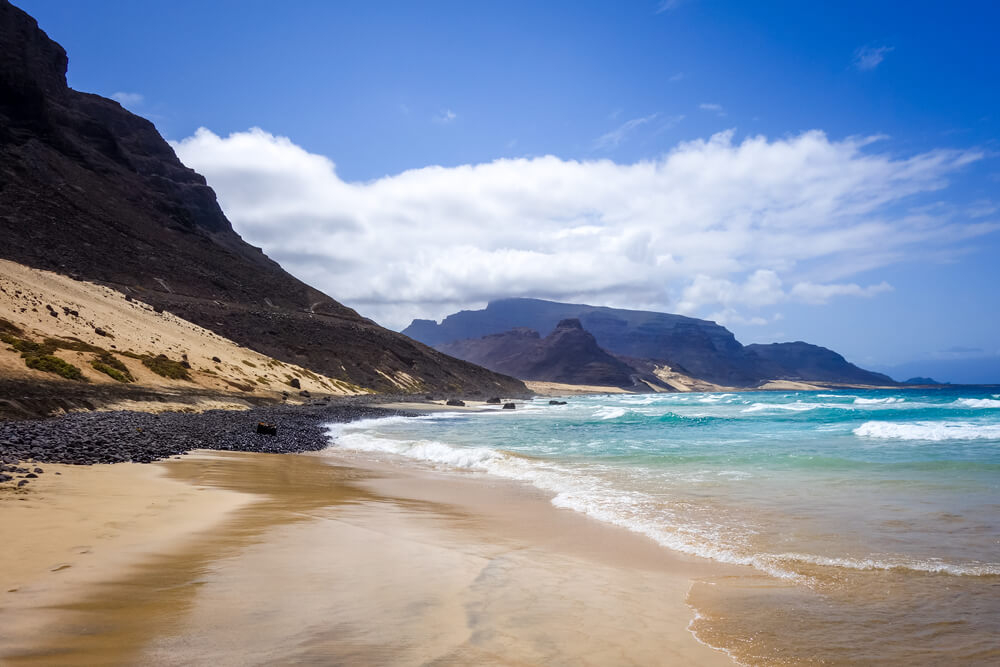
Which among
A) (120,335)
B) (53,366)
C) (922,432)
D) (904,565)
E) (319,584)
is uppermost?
(120,335)

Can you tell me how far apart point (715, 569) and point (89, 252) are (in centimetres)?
7791

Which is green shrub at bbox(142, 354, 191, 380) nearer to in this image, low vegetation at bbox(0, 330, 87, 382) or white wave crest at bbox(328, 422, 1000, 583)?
low vegetation at bbox(0, 330, 87, 382)

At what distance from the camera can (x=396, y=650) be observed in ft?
12.2

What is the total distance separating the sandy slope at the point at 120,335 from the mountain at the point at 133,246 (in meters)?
10.6

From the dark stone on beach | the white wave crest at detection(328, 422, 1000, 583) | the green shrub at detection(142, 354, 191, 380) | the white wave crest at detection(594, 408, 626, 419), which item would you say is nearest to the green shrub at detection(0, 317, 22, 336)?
the green shrub at detection(142, 354, 191, 380)

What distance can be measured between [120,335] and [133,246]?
41282 millimetres

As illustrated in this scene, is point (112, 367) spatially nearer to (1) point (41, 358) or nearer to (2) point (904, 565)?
(1) point (41, 358)

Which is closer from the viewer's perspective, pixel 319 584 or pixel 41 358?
pixel 319 584

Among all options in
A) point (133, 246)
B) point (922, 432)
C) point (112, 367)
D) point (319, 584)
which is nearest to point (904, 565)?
point (319, 584)

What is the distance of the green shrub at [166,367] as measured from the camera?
3403 centimetres

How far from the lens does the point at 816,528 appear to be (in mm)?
8203

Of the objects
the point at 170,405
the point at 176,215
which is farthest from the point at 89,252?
the point at 170,405

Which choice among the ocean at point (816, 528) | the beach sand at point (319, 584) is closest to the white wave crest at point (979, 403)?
the ocean at point (816, 528)

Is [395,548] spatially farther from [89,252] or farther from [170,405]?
[89,252]
